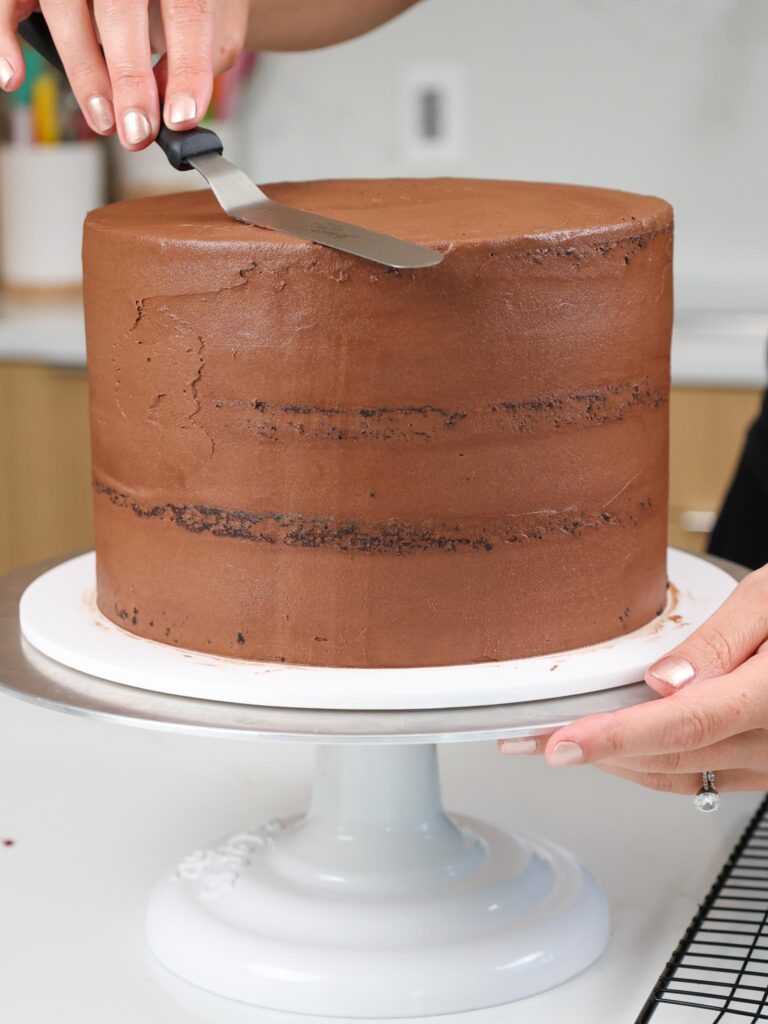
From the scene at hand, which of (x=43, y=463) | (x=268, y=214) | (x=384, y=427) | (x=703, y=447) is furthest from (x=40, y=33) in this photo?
(x=43, y=463)

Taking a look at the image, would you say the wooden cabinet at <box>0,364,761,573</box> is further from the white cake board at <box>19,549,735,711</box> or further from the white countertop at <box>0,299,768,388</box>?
the white cake board at <box>19,549,735,711</box>

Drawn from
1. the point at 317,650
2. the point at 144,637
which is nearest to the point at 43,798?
the point at 144,637

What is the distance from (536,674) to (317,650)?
0.45ft

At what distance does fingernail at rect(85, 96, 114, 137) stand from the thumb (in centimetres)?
50

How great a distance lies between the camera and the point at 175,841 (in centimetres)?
117

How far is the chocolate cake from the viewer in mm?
879

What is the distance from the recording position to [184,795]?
4.08ft

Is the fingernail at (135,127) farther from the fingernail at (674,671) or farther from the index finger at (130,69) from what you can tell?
the fingernail at (674,671)

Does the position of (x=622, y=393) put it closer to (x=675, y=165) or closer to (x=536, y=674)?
(x=536, y=674)

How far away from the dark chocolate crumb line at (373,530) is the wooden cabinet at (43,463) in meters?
1.64

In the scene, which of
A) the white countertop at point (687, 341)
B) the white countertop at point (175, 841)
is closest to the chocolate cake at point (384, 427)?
the white countertop at point (175, 841)

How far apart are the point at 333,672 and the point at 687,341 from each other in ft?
5.31

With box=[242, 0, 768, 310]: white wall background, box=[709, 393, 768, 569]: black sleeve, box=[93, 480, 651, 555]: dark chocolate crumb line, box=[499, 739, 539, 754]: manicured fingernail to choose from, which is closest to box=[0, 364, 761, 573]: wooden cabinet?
box=[242, 0, 768, 310]: white wall background

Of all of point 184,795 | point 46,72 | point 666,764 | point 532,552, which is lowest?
point 184,795
